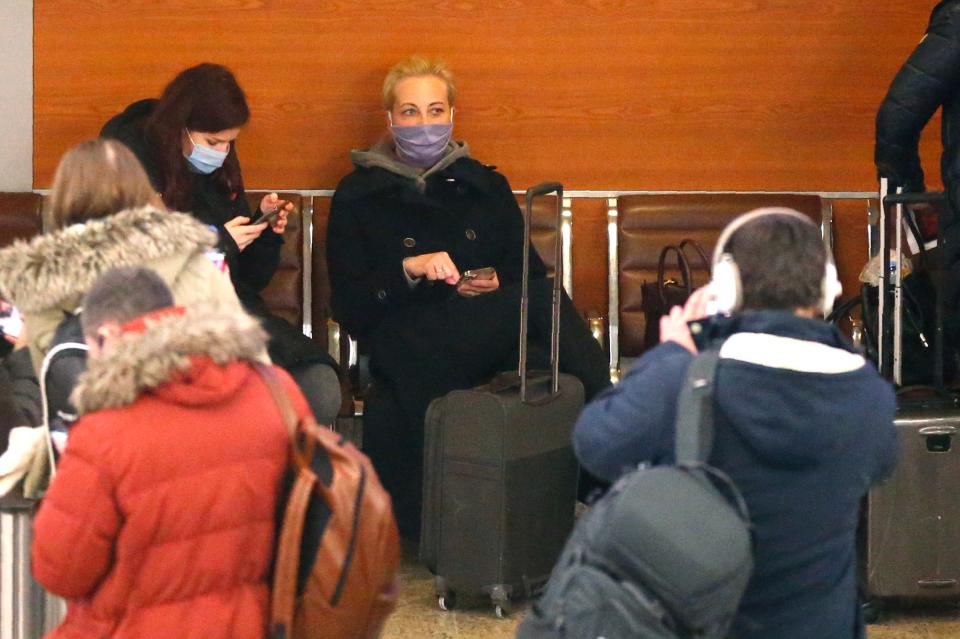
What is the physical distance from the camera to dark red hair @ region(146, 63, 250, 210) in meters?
4.64

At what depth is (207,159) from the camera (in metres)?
4.72

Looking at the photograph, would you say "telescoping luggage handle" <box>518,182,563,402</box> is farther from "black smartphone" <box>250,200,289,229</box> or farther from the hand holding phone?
"black smartphone" <box>250,200,289,229</box>

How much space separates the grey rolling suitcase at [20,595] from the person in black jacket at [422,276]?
1876 millimetres

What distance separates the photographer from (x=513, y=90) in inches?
232

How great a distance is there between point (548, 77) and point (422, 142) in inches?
36.4

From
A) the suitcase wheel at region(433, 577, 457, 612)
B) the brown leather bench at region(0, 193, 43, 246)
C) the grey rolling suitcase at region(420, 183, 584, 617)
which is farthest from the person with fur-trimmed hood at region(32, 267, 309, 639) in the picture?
the brown leather bench at region(0, 193, 43, 246)

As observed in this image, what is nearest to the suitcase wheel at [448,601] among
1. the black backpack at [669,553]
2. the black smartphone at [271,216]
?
the black smartphone at [271,216]

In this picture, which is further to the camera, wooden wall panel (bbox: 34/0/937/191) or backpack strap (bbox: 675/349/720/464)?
wooden wall panel (bbox: 34/0/937/191)

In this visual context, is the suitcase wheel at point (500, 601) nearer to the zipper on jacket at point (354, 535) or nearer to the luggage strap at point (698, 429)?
the zipper on jacket at point (354, 535)

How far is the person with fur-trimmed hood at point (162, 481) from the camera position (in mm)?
2477

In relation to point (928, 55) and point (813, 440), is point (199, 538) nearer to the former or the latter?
point (813, 440)

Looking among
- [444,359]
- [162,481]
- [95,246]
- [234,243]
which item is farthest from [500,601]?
[162,481]

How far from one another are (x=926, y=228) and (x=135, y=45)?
299cm

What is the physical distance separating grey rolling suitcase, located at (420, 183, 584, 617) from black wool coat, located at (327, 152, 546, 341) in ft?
2.16
